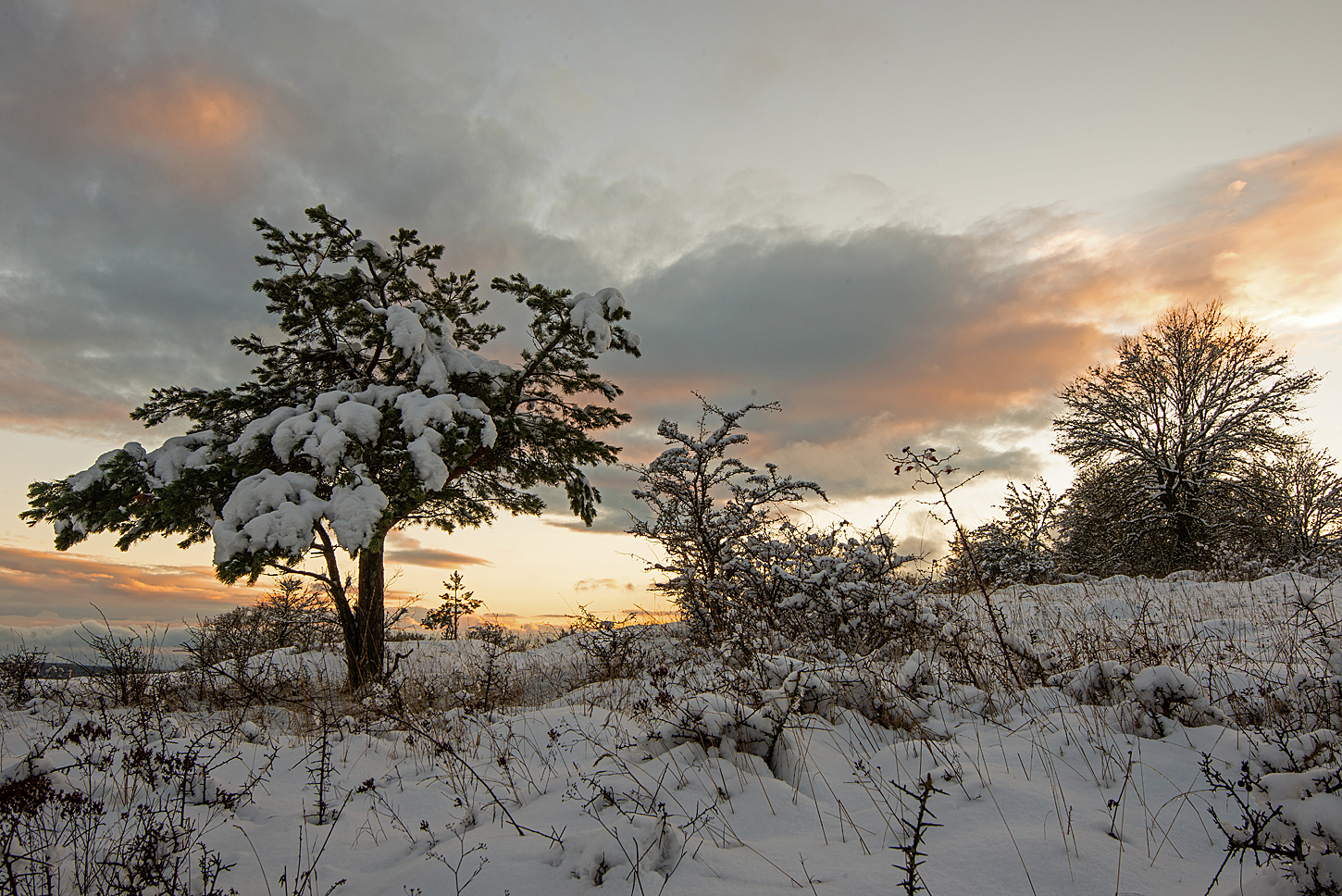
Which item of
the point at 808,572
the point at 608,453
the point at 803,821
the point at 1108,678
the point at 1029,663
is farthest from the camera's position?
the point at 608,453

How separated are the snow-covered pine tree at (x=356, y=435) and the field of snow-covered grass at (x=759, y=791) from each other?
3230mm

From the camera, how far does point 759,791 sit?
336 cm

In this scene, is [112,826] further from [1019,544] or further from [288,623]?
[1019,544]

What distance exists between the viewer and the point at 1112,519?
21969 mm

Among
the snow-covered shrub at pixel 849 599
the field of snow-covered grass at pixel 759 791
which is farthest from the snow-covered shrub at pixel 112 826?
the snow-covered shrub at pixel 849 599

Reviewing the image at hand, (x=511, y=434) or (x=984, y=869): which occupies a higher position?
(x=511, y=434)

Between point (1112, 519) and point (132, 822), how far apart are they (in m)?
25.9

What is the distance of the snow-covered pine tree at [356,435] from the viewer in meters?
8.55

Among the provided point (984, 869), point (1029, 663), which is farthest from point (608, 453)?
point (984, 869)

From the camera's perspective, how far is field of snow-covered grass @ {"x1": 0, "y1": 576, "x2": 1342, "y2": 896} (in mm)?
2488

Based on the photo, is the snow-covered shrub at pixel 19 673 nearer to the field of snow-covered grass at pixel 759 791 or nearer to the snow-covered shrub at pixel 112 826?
the field of snow-covered grass at pixel 759 791

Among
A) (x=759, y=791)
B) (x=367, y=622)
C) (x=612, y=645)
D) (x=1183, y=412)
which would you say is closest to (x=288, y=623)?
(x=367, y=622)

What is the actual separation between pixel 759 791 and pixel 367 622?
925 centimetres

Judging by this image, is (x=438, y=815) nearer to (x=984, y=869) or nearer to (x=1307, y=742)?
(x=984, y=869)
